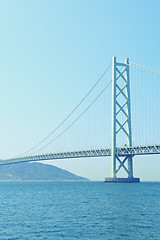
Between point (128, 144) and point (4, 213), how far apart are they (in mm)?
51790

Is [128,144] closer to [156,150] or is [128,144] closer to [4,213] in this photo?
[156,150]

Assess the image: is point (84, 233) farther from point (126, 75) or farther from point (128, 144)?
point (126, 75)

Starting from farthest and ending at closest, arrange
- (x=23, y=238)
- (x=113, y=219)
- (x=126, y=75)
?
(x=126, y=75), (x=113, y=219), (x=23, y=238)

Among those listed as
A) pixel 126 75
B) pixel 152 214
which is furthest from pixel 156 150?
pixel 152 214

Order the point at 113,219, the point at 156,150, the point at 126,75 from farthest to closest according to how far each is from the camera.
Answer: the point at 126,75
the point at 156,150
the point at 113,219

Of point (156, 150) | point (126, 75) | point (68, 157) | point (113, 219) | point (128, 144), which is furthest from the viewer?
point (68, 157)

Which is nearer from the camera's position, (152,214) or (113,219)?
(113,219)

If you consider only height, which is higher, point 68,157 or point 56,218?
point 68,157

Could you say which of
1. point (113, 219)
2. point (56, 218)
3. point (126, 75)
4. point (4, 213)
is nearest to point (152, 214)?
point (113, 219)

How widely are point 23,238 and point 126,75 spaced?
6761 cm

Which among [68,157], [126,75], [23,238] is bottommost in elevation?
[23,238]

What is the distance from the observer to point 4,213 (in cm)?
2552

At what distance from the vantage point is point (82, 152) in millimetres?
84188

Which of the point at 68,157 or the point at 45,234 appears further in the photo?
the point at 68,157
